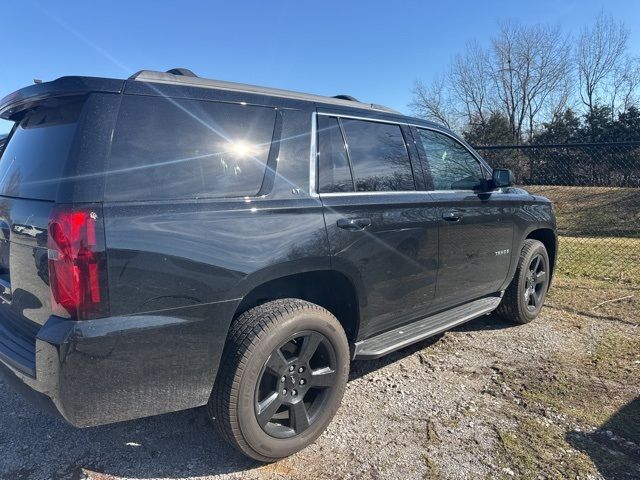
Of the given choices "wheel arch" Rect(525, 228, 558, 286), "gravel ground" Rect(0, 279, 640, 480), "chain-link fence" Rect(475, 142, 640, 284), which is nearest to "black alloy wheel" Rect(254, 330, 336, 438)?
"gravel ground" Rect(0, 279, 640, 480)

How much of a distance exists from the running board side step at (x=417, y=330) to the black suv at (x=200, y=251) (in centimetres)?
3

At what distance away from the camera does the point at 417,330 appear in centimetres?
356

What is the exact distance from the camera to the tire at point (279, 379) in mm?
2455

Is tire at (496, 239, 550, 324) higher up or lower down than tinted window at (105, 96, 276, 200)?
lower down

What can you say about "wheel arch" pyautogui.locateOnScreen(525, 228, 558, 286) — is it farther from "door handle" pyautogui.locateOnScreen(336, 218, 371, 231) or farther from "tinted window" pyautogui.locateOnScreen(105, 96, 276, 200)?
"tinted window" pyautogui.locateOnScreen(105, 96, 276, 200)

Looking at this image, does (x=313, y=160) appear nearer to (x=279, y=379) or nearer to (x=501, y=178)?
(x=279, y=379)

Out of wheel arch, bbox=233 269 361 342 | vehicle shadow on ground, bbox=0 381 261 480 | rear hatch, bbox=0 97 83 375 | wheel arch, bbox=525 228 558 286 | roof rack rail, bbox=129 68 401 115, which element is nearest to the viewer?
rear hatch, bbox=0 97 83 375

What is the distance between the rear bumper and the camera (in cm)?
207


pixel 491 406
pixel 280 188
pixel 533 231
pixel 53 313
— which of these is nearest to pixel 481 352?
pixel 491 406

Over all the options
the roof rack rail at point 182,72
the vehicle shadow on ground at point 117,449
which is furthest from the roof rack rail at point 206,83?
the vehicle shadow on ground at point 117,449

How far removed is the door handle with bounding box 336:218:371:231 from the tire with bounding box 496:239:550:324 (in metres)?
2.44

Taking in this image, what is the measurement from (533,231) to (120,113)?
4254mm

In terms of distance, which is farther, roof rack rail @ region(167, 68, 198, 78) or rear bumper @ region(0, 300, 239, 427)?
roof rack rail @ region(167, 68, 198, 78)

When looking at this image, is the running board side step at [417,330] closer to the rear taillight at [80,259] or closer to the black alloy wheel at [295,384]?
the black alloy wheel at [295,384]
